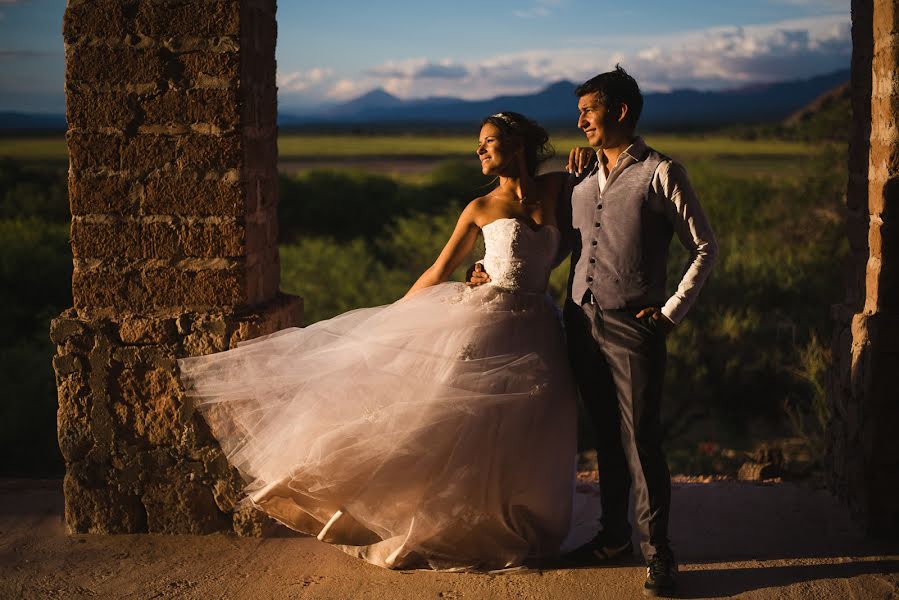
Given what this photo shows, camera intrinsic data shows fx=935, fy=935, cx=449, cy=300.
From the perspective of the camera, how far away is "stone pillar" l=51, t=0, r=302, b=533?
426 cm

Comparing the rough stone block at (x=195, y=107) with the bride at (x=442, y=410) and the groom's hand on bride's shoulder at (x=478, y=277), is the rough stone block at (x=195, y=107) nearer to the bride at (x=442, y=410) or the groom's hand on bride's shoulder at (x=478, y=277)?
the bride at (x=442, y=410)

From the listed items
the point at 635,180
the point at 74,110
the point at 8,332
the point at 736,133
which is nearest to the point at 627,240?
the point at 635,180

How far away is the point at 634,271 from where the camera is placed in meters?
3.79

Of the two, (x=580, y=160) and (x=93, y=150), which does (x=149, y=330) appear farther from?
(x=580, y=160)

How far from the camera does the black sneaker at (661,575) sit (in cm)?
383

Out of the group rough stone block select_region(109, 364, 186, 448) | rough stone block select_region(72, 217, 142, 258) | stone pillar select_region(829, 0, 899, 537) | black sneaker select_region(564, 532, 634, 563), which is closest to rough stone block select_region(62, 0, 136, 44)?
rough stone block select_region(72, 217, 142, 258)

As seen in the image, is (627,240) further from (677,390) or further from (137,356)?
(677,390)

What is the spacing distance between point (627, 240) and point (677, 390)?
760cm

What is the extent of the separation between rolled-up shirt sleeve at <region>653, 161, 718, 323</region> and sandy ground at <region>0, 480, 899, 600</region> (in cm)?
122

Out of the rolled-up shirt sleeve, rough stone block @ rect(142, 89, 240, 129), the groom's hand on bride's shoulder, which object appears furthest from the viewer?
rough stone block @ rect(142, 89, 240, 129)

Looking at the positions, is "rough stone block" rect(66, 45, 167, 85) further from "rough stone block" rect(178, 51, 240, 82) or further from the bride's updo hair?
the bride's updo hair

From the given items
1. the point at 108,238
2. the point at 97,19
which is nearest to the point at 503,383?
the point at 108,238

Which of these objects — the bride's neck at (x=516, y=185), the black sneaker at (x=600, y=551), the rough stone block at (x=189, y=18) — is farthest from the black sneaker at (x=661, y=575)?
the rough stone block at (x=189, y=18)

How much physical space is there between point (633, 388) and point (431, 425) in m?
0.84
